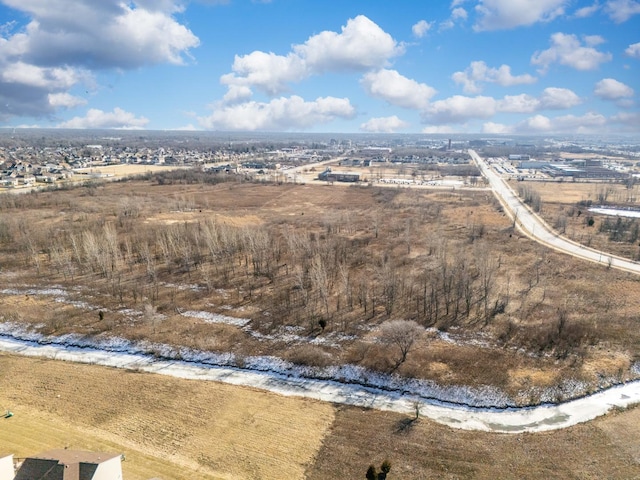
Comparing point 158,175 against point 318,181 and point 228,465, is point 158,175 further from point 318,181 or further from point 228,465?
point 228,465

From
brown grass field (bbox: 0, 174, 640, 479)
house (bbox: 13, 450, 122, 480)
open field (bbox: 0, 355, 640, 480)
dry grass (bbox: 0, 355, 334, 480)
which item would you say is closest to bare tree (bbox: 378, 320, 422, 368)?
brown grass field (bbox: 0, 174, 640, 479)

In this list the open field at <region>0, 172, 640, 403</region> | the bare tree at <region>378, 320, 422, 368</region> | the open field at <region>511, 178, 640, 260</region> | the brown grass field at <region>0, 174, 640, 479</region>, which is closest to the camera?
the brown grass field at <region>0, 174, 640, 479</region>

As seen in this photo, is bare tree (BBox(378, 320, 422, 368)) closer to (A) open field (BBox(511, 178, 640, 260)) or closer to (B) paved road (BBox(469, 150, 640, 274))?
(B) paved road (BBox(469, 150, 640, 274))

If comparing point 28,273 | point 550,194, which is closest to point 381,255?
point 28,273

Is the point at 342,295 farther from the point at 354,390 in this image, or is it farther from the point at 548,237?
the point at 548,237

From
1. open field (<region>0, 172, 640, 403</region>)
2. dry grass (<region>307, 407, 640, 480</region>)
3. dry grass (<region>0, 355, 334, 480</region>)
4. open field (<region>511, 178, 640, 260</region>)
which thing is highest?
open field (<region>511, 178, 640, 260</region>)

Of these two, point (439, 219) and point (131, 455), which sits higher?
point (439, 219)

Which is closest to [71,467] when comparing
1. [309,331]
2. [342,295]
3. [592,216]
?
[309,331]
